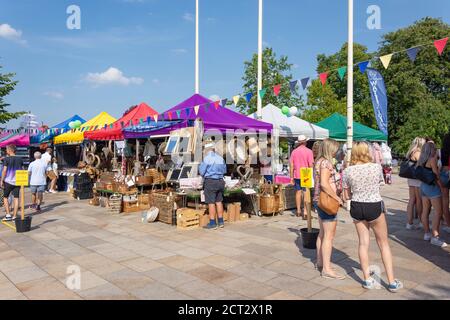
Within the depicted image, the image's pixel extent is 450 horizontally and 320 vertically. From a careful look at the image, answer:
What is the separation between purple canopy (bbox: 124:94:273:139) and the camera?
8.67 m

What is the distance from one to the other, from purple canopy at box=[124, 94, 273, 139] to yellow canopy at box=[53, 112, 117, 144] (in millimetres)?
3771

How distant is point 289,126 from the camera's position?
11.5 meters

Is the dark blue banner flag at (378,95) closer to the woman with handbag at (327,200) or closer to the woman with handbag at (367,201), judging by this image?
the woman with handbag at (327,200)

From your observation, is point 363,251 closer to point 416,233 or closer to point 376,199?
point 376,199

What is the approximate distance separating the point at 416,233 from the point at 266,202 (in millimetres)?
2983

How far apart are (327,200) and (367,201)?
0.47 meters

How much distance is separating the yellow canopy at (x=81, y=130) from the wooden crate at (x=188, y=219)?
23.9 feet

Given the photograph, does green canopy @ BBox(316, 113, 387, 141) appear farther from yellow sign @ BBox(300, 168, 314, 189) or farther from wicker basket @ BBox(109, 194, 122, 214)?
yellow sign @ BBox(300, 168, 314, 189)

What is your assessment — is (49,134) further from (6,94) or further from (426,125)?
(426,125)

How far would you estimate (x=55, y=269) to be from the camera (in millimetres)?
4578

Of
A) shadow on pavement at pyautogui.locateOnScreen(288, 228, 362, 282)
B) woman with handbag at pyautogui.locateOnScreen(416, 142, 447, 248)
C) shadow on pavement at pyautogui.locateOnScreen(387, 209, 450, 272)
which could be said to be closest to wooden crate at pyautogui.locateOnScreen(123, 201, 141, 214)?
shadow on pavement at pyautogui.locateOnScreen(288, 228, 362, 282)

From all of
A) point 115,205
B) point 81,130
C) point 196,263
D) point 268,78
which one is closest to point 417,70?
point 268,78

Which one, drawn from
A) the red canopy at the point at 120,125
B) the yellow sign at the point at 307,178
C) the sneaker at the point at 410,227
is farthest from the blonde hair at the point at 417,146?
the red canopy at the point at 120,125
